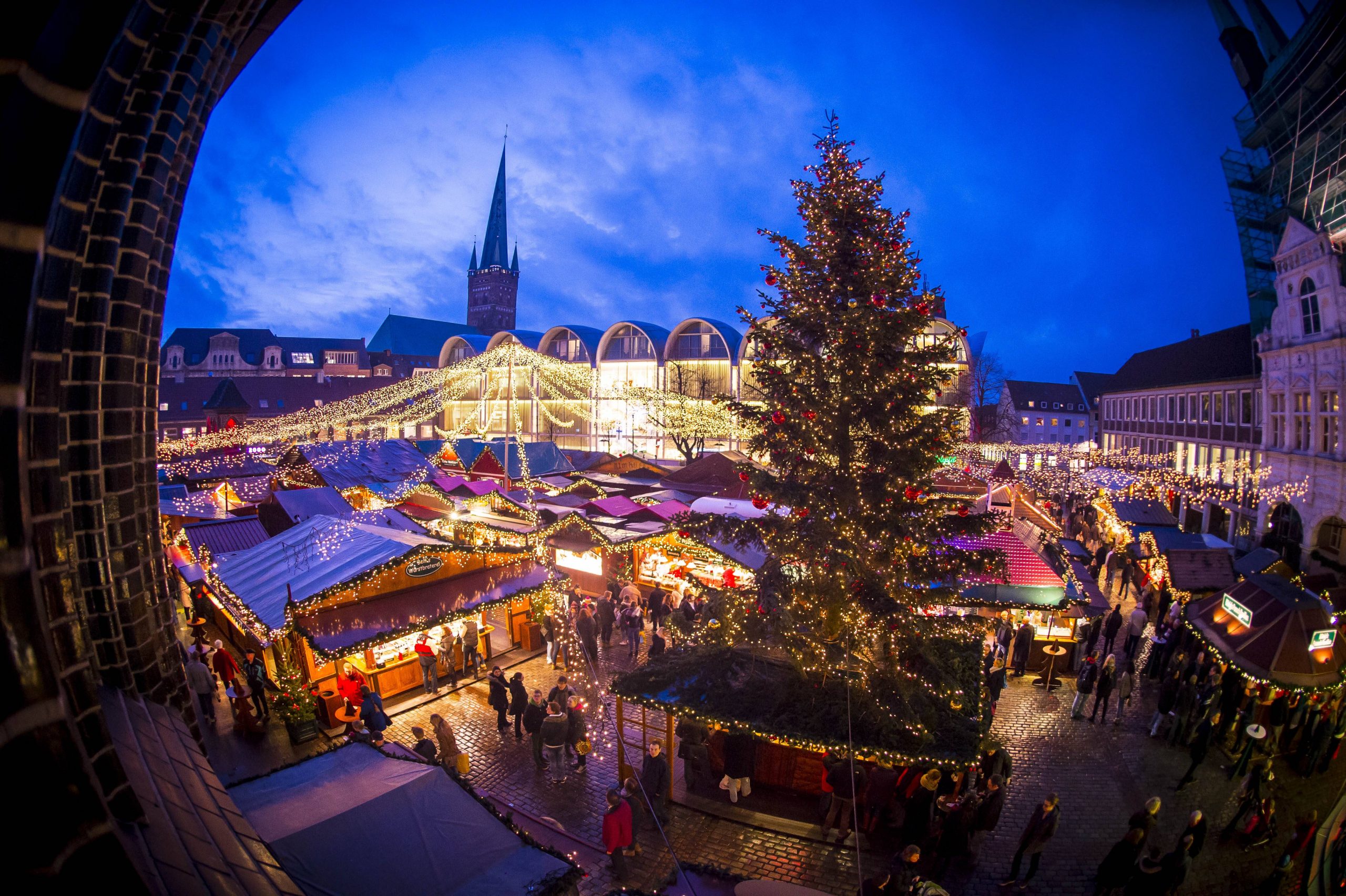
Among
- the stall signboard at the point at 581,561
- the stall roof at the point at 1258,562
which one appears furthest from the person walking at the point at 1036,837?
the stall roof at the point at 1258,562

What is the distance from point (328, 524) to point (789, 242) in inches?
402

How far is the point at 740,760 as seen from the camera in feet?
27.6

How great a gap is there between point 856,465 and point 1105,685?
22.2 feet

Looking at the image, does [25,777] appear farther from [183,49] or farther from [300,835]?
[300,835]

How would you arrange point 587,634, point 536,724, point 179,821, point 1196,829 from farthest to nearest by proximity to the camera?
point 587,634, point 536,724, point 1196,829, point 179,821

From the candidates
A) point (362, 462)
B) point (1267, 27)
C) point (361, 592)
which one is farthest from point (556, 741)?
point (1267, 27)

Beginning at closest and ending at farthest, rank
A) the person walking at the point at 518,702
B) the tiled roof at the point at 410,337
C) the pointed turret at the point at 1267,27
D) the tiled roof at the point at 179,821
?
the tiled roof at the point at 179,821, the person walking at the point at 518,702, the pointed turret at the point at 1267,27, the tiled roof at the point at 410,337

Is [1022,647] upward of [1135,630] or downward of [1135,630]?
downward

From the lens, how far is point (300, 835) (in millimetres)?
4320

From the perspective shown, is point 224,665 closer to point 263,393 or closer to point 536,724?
point 536,724

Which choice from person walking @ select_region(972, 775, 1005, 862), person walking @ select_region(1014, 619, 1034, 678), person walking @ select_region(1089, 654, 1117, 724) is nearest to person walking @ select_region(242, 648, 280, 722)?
person walking @ select_region(972, 775, 1005, 862)

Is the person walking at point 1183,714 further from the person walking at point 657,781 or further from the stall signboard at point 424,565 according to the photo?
the stall signboard at point 424,565

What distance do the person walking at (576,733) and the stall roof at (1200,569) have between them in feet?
43.2

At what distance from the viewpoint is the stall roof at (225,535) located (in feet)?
47.6
